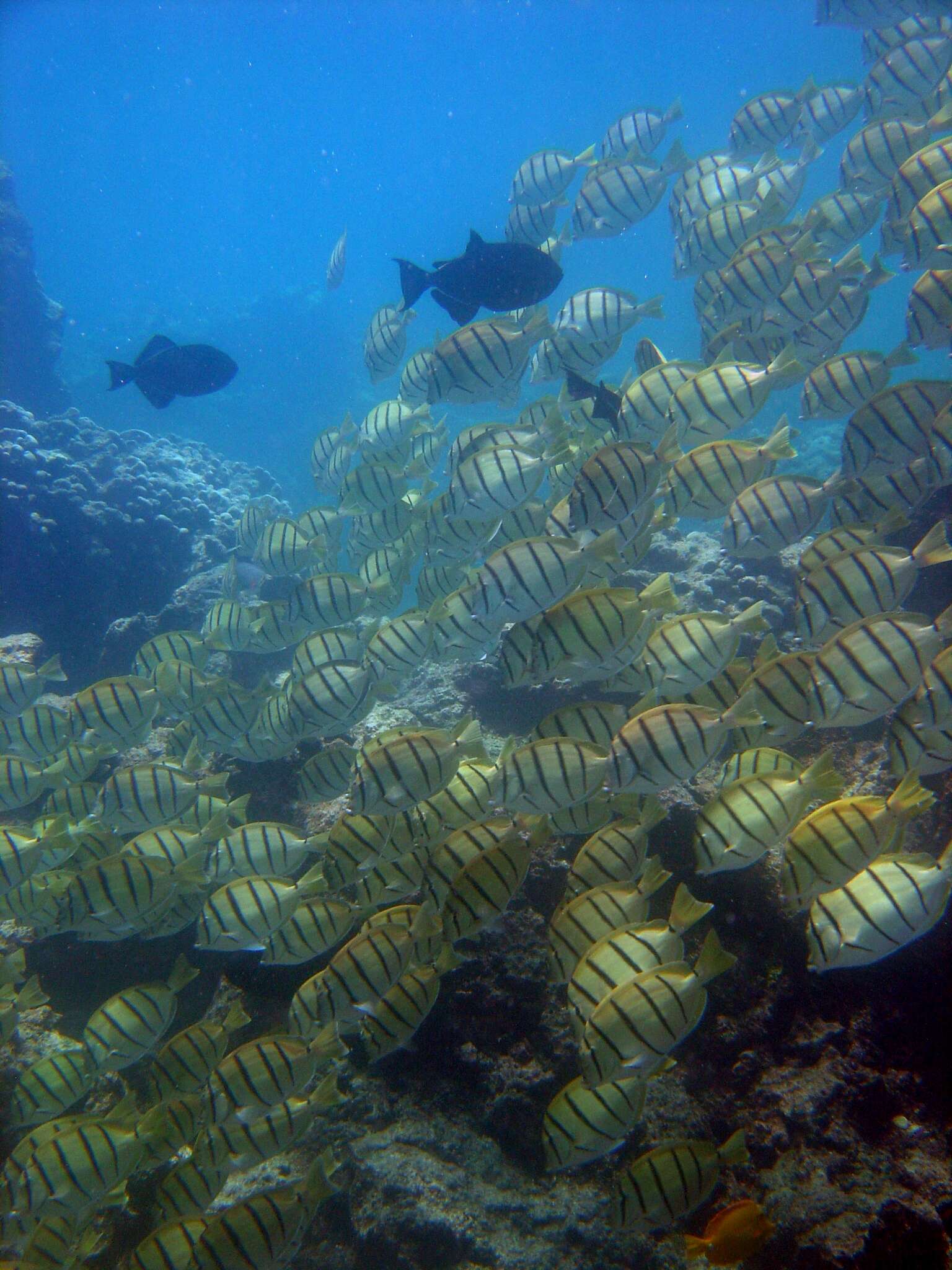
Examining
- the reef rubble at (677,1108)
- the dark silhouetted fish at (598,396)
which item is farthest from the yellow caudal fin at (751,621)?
the dark silhouetted fish at (598,396)

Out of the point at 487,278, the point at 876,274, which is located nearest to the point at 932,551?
the point at 876,274

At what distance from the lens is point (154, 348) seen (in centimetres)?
721

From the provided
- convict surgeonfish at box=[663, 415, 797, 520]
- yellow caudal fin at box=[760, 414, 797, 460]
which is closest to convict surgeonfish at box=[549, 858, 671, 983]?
convict surgeonfish at box=[663, 415, 797, 520]

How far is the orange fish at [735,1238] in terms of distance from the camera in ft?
8.83

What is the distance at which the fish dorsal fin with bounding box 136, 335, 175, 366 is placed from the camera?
275 inches

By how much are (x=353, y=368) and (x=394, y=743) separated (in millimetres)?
38804

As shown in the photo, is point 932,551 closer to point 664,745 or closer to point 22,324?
point 664,745

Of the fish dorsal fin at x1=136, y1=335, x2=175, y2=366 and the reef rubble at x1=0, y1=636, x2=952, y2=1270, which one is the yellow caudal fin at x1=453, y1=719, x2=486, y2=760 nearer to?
the reef rubble at x1=0, y1=636, x2=952, y2=1270

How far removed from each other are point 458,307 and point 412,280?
1.58ft

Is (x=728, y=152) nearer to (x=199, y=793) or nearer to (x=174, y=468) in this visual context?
(x=199, y=793)

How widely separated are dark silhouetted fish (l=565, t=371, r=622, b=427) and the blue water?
21783 mm

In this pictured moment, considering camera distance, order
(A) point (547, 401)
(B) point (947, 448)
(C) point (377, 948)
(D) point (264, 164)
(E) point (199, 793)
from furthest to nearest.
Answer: (D) point (264, 164), (A) point (547, 401), (E) point (199, 793), (B) point (947, 448), (C) point (377, 948)

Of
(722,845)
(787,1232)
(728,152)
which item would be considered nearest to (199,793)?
(722,845)

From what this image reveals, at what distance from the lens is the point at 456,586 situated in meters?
5.41
